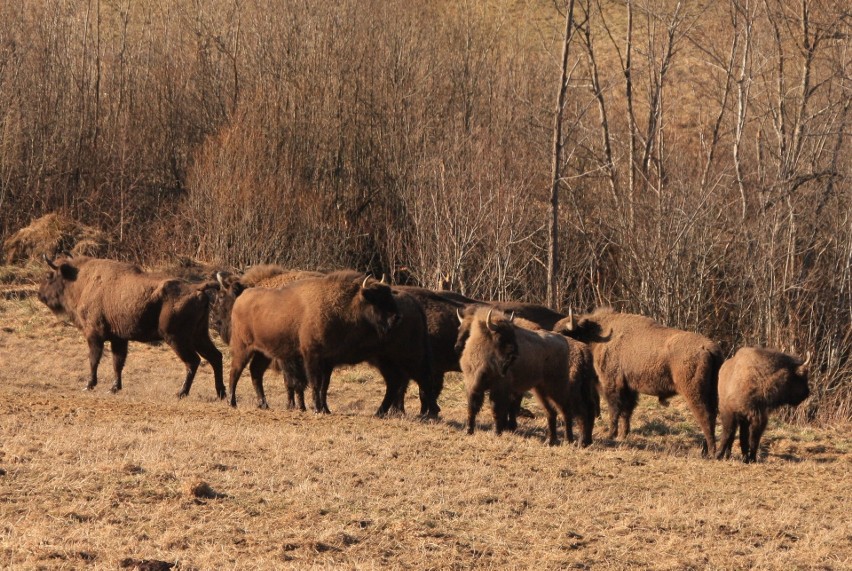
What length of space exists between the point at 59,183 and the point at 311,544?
27.1 m

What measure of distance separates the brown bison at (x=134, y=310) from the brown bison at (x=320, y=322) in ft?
3.49

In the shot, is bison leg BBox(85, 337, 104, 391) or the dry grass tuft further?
bison leg BBox(85, 337, 104, 391)

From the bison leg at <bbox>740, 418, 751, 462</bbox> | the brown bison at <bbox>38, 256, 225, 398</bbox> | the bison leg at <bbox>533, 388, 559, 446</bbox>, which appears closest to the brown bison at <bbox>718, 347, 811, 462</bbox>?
the bison leg at <bbox>740, 418, 751, 462</bbox>

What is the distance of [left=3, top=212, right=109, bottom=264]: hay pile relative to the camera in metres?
29.3

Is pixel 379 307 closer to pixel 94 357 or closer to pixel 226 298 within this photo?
pixel 226 298

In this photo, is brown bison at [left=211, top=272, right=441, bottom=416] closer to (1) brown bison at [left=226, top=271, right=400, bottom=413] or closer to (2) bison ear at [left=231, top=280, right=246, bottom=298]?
(1) brown bison at [left=226, top=271, right=400, bottom=413]

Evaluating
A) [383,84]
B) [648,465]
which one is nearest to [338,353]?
[648,465]

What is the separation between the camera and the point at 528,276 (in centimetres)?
2708

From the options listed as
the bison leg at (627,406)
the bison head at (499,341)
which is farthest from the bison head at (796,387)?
the bison head at (499,341)

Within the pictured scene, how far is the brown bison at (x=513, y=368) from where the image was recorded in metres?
13.5

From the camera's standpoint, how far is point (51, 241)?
96.9ft

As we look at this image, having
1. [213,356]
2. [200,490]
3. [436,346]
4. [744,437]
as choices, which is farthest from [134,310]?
[744,437]

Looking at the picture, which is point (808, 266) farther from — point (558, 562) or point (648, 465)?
point (558, 562)

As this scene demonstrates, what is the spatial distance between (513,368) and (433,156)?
1537cm
